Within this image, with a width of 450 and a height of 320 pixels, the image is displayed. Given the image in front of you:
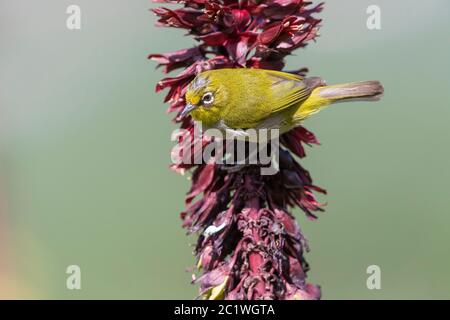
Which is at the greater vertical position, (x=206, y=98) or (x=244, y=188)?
(x=206, y=98)

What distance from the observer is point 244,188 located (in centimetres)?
300

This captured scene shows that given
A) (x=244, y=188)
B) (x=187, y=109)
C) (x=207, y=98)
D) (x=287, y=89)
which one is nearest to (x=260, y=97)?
(x=287, y=89)

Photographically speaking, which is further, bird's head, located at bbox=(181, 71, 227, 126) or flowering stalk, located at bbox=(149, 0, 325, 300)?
bird's head, located at bbox=(181, 71, 227, 126)

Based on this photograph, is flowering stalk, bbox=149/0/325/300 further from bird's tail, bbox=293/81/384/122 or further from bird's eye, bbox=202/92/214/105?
bird's tail, bbox=293/81/384/122

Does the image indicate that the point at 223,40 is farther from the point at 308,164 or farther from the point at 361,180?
the point at 361,180

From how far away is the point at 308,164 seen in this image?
4.79 meters

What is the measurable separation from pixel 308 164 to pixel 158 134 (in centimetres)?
108

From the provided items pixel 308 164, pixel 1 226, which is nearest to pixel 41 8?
pixel 1 226

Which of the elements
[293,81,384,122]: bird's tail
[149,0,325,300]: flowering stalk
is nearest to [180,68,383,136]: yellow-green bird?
[293,81,384,122]: bird's tail

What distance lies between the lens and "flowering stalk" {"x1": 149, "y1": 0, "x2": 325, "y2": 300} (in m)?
2.85

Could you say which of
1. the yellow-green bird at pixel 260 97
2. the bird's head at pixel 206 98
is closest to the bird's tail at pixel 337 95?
the yellow-green bird at pixel 260 97

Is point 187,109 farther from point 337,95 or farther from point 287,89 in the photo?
point 337,95

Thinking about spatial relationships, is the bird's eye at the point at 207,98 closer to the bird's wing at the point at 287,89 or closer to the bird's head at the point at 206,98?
the bird's head at the point at 206,98

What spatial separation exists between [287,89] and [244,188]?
25.1 inches
